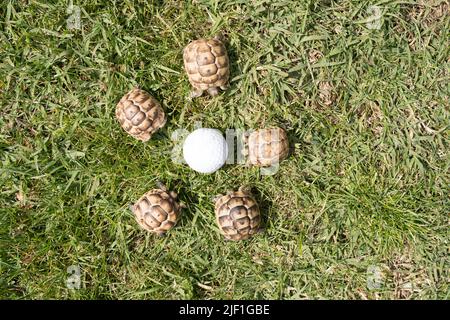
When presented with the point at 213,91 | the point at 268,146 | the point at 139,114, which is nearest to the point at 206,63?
the point at 213,91

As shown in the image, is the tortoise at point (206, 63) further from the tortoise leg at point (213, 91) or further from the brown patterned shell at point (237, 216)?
the brown patterned shell at point (237, 216)

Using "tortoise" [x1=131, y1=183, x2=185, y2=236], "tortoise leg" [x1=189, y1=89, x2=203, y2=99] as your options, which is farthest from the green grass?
"tortoise" [x1=131, y1=183, x2=185, y2=236]

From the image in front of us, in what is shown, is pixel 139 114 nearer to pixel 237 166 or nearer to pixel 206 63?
pixel 206 63

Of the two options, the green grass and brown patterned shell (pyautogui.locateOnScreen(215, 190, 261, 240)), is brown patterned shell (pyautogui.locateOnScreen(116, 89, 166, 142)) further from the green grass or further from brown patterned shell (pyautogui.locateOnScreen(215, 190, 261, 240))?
brown patterned shell (pyautogui.locateOnScreen(215, 190, 261, 240))

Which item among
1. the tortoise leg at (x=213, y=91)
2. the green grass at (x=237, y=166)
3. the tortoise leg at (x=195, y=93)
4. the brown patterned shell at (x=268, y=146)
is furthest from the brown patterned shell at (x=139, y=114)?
the brown patterned shell at (x=268, y=146)

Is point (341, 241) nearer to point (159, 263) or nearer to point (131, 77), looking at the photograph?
point (159, 263)
